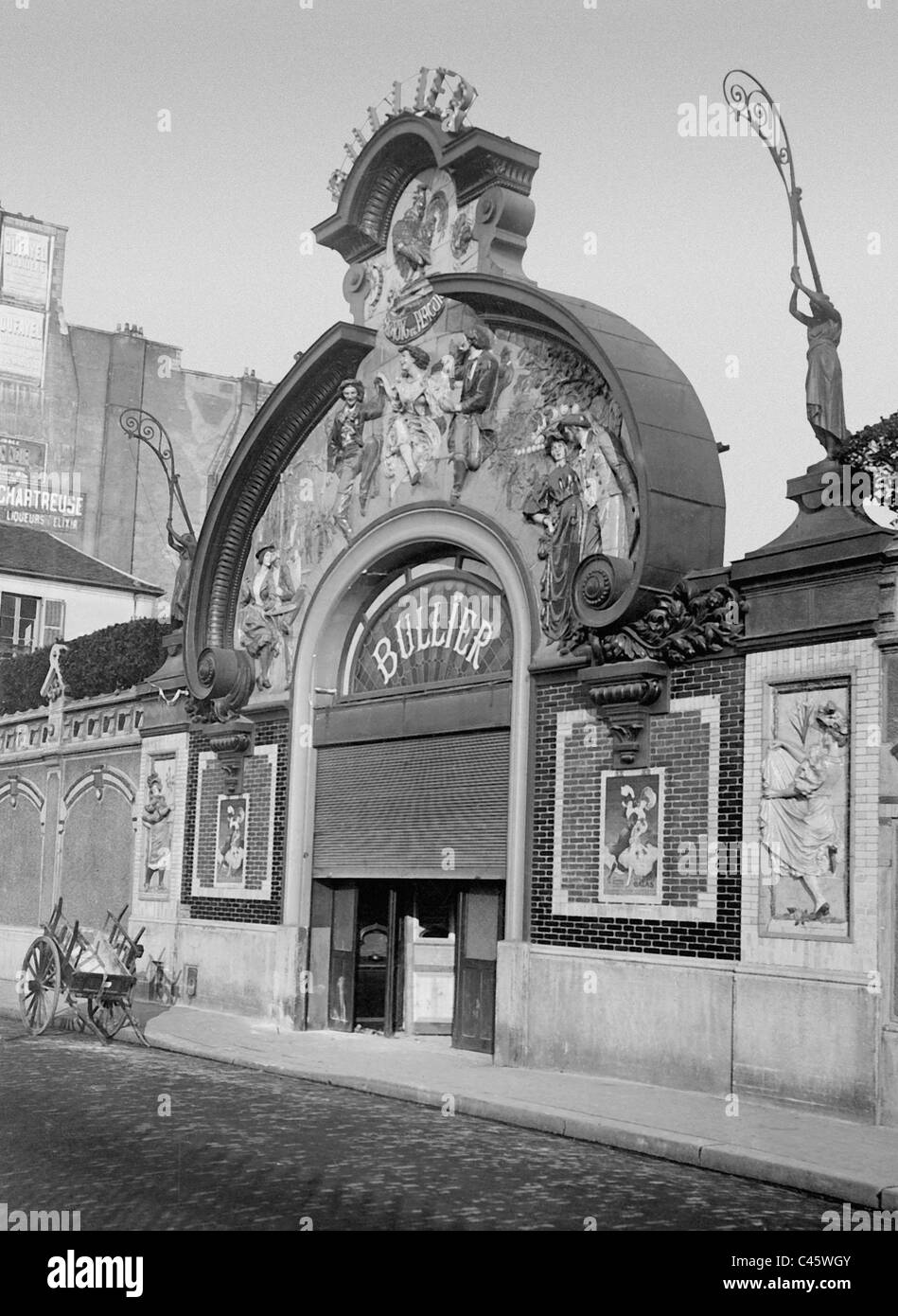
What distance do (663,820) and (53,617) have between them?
78.2 ft

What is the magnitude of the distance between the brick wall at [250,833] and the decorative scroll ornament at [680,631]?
6.47 meters

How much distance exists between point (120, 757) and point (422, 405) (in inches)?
349

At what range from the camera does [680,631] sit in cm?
1512

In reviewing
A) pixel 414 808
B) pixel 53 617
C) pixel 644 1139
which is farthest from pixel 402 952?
pixel 53 617

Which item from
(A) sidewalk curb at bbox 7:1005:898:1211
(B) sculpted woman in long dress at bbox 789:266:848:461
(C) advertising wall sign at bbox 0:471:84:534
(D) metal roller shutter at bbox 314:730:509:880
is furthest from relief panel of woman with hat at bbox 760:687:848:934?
(C) advertising wall sign at bbox 0:471:84:534

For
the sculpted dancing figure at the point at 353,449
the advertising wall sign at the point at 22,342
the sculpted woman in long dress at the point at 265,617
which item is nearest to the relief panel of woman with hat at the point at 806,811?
the sculpted dancing figure at the point at 353,449

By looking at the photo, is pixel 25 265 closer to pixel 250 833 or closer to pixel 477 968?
pixel 250 833

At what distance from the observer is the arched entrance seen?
17266 millimetres

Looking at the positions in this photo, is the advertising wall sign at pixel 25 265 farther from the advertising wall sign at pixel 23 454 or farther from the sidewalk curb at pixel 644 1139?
the sidewalk curb at pixel 644 1139

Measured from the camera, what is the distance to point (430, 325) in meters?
18.9

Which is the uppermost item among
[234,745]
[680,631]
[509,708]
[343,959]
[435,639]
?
[435,639]
